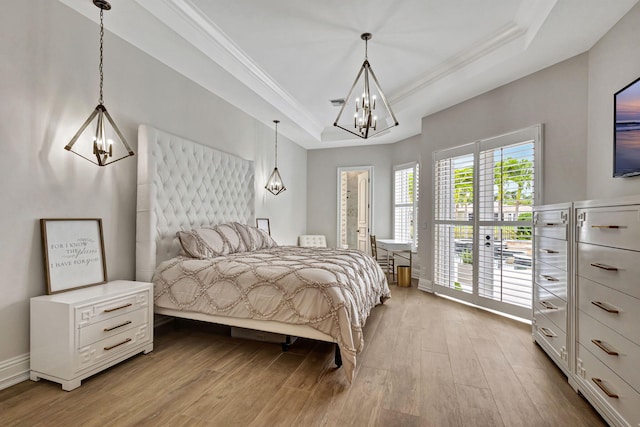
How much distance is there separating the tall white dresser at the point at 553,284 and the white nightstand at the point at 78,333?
3.13 metres

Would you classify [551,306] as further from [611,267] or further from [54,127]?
[54,127]

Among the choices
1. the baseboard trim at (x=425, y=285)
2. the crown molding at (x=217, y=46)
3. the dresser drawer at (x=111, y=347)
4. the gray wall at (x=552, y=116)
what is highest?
the crown molding at (x=217, y=46)

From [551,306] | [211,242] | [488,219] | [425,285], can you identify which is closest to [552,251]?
[551,306]

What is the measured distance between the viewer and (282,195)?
5.95m

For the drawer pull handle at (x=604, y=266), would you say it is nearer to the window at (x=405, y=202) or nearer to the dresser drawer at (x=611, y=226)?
the dresser drawer at (x=611, y=226)

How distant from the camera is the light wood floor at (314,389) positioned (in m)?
1.73

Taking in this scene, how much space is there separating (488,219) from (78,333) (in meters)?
4.09

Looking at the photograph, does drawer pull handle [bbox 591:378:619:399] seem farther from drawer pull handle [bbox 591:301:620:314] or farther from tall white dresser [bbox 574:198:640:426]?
drawer pull handle [bbox 591:301:620:314]

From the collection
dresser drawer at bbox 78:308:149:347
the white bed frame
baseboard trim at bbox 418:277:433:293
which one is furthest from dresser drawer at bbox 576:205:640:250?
dresser drawer at bbox 78:308:149:347

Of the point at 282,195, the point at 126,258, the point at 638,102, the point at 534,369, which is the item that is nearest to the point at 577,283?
the point at 534,369

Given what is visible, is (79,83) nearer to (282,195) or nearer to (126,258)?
(126,258)

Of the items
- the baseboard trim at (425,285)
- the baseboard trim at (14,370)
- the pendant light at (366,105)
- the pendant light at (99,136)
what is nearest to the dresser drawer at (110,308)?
the baseboard trim at (14,370)

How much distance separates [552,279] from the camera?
2.45 m

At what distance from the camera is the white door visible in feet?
22.5
